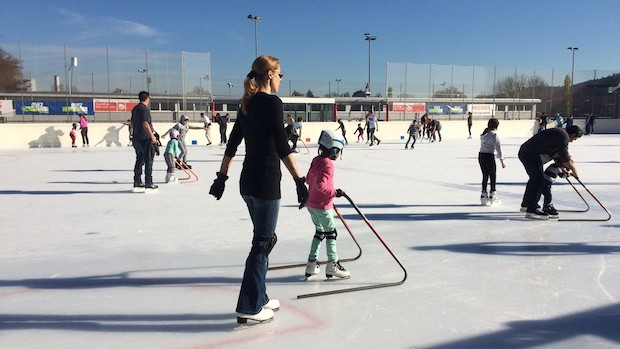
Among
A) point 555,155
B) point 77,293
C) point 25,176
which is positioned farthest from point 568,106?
point 77,293

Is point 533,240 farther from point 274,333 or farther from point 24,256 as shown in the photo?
point 24,256

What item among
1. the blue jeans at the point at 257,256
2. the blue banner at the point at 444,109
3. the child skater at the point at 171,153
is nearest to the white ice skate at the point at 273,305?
the blue jeans at the point at 257,256

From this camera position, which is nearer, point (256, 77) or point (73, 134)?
point (256, 77)

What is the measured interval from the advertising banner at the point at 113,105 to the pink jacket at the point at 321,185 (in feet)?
69.5

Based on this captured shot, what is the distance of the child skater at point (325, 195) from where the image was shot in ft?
11.5

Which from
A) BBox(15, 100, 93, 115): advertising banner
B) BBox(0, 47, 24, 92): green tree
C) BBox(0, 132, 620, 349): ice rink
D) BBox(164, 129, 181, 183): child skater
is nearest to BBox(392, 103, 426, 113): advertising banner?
BBox(15, 100, 93, 115): advertising banner

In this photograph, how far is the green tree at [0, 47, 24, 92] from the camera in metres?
21.6

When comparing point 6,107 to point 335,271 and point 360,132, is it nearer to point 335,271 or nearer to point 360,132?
point 360,132

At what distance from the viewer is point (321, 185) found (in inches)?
139

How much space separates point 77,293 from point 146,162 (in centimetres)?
483

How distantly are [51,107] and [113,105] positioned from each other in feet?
9.00

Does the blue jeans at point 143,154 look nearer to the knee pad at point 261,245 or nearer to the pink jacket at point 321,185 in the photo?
the pink jacket at point 321,185

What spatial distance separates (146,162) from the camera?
26.2ft

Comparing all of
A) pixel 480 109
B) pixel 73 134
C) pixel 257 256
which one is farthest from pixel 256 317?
pixel 480 109
